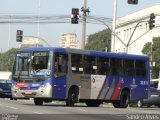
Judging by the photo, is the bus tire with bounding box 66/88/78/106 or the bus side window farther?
the bus side window

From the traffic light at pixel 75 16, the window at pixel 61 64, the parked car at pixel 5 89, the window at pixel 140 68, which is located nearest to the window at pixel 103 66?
the window at pixel 140 68

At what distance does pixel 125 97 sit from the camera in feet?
116

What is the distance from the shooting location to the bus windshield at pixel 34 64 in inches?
1218

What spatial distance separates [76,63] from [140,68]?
5.41 m

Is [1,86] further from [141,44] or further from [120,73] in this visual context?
[141,44]

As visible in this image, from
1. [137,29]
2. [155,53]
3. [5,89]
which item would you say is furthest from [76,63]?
[137,29]

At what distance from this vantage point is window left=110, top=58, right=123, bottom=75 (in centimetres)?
3425

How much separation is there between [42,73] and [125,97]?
6.46 metres

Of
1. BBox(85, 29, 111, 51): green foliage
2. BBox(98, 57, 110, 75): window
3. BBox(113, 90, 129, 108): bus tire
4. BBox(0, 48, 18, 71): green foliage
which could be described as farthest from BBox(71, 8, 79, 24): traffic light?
BBox(0, 48, 18, 71): green foliage

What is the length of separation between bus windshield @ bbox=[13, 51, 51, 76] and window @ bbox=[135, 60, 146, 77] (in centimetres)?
688

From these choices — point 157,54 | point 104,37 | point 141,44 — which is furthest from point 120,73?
point 104,37

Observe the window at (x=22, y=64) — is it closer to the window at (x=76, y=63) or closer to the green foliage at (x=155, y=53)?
the window at (x=76, y=63)

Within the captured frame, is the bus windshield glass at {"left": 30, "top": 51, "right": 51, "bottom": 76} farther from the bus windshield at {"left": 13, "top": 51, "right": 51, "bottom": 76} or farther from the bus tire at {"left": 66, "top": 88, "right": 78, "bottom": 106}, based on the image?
the bus tire at {"left": 66, "top": 88, "right": 78, "bottom": 106}

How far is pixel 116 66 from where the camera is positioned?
3450 cm
